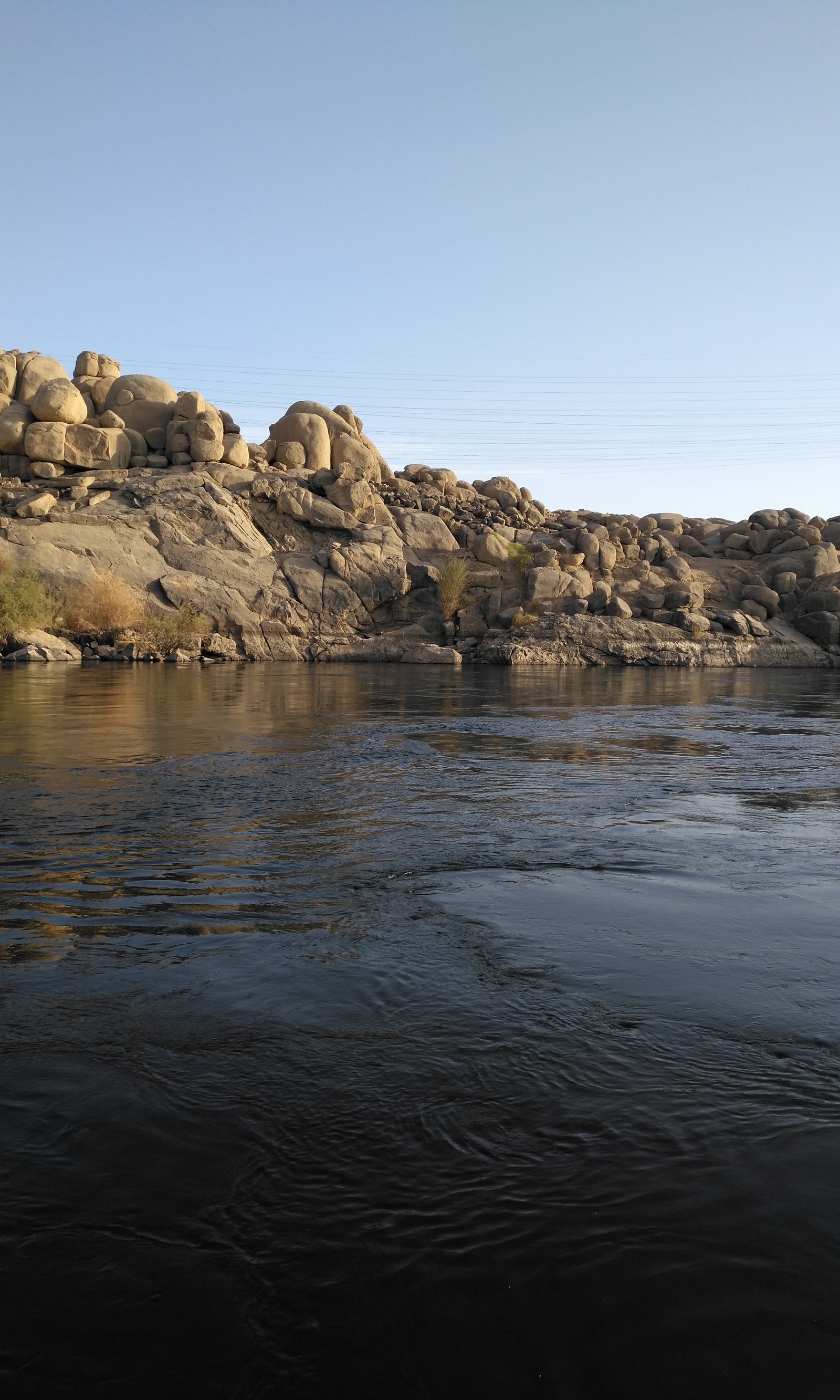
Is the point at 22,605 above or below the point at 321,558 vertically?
below

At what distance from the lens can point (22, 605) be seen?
124 feet

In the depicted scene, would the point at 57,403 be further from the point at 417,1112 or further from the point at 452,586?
the point at 417,1112

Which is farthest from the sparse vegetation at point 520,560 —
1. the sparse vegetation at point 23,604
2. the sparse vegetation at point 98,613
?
the sparse vegetation at point 23,604

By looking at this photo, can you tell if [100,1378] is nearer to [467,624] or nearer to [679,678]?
[679,678]

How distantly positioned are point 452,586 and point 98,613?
677 inches

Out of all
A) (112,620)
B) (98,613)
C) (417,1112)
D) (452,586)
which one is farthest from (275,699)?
(452,586)

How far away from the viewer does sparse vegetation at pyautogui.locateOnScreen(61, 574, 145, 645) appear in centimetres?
4191

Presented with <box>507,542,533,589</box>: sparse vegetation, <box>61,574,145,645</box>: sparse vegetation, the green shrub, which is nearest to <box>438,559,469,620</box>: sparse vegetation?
<box>507,542,533,589</box>: sparse vegetation

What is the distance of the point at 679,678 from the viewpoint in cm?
3706

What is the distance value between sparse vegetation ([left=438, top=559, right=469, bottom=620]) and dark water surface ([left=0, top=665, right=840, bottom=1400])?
41.6 m

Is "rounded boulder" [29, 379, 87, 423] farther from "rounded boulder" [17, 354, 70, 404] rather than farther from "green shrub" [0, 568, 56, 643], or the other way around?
"green shrub" [0, 568, 56, 643]

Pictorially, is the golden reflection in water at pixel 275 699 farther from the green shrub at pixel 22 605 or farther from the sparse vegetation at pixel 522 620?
the sparse vegetation at pixel 522 620

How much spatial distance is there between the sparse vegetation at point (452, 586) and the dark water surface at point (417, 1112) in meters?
41.6

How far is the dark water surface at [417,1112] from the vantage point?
2.18 meters
